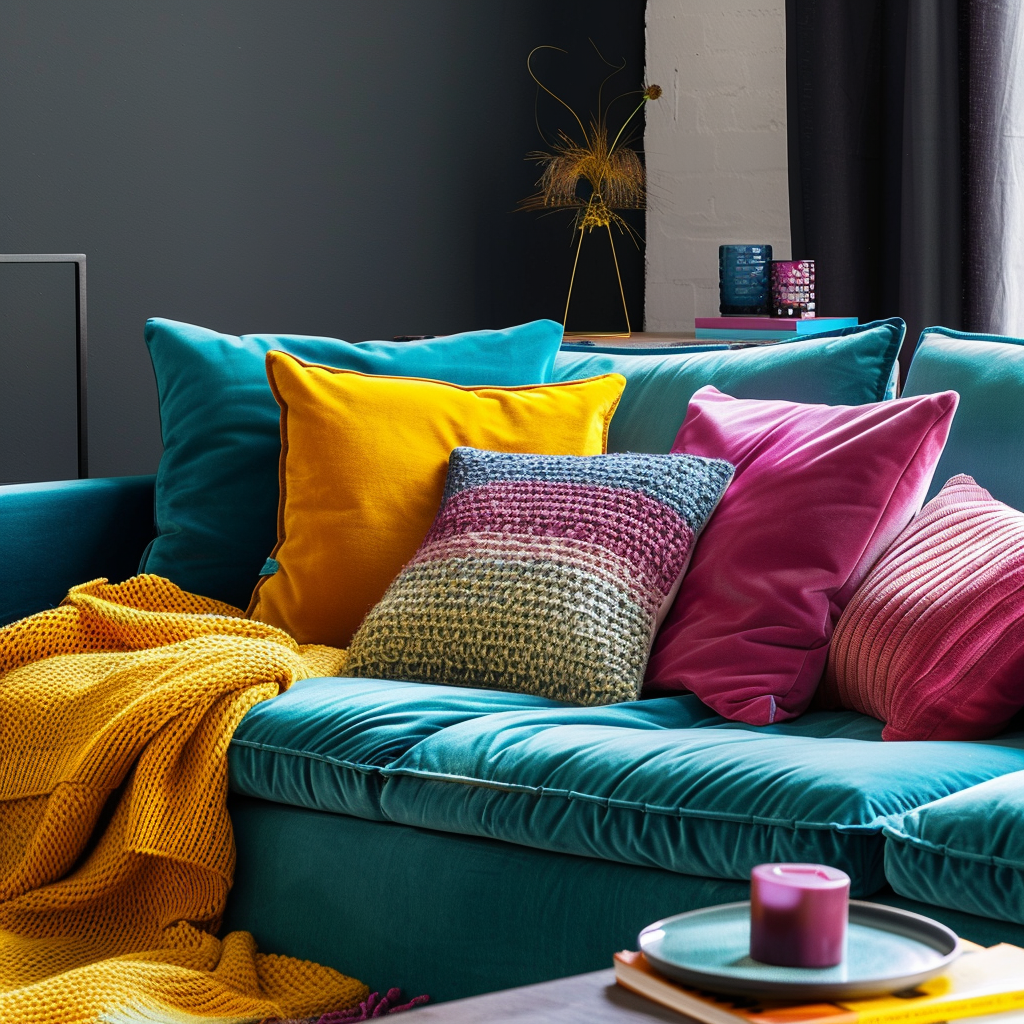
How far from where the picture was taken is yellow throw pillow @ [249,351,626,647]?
80.0 inches

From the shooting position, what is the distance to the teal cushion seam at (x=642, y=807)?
125cm

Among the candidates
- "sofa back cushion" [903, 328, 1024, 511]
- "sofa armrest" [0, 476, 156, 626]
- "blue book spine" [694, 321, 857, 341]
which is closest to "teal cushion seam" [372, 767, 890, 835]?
"sofa back cushion" [903, 328, 1024, 511]

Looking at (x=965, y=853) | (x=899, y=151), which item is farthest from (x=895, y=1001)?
(x=899, y=151)

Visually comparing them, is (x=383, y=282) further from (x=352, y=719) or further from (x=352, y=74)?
(x=352, y=719)

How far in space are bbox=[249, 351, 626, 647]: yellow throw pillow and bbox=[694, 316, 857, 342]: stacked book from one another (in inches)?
39.9

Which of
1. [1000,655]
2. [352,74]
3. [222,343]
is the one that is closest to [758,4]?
[352,74]

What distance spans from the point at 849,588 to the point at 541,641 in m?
0.39

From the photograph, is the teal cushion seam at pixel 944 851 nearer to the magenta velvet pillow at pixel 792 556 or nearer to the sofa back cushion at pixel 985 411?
the magenta velvet pillow at pixel 792 556

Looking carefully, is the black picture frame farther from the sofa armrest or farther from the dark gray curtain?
the dark gray curtain

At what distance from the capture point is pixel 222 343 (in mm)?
2256

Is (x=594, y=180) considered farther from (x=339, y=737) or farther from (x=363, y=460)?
(x=339, y=737)

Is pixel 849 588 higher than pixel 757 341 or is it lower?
lower

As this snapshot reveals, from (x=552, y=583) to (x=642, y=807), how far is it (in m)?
0.44

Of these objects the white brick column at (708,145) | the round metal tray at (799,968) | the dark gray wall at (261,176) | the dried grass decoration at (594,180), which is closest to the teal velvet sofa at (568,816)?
the round metal tray at (799,968)
